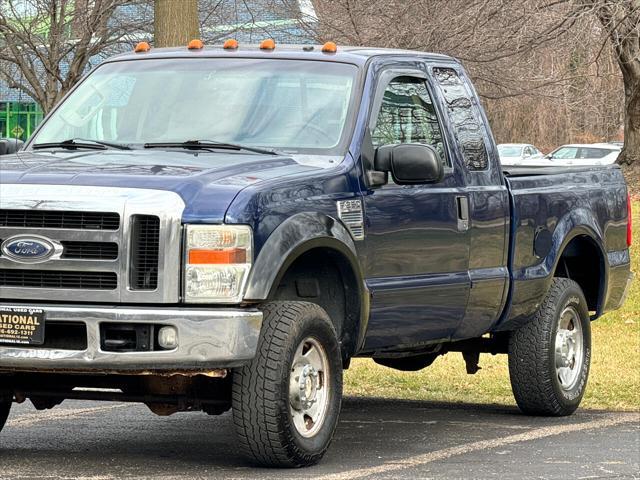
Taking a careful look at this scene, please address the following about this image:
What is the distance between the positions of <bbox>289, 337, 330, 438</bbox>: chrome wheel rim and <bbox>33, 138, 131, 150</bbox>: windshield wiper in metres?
1.46

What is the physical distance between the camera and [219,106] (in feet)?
26.7

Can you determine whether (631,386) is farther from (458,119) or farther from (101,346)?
(101,346)

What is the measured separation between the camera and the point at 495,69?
2036 cm

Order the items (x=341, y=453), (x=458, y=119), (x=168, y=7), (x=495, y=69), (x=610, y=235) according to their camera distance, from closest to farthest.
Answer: (x=341, y=453)
(x=458, y=119)
(x=610, y=235)
(x=168, y=7)
(x=495, y=69)

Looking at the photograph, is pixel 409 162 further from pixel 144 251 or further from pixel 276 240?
pixel 144 251

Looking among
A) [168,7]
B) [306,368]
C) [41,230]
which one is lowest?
[306,368]

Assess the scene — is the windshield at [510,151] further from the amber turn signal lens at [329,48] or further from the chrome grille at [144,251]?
the chrome grille at [144,251]

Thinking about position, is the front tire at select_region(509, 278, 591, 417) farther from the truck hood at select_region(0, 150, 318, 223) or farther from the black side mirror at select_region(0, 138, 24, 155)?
the black side mirror at select_region(0, 138, 24, 155)

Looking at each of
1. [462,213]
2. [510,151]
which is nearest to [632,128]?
[510,151]

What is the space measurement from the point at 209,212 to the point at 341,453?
179 centimetres

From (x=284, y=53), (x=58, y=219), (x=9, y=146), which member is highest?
(x=284, y=53)

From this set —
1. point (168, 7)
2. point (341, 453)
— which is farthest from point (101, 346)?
point (168, 7)

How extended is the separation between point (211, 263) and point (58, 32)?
16.7 m

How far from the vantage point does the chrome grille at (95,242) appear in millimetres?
6645
